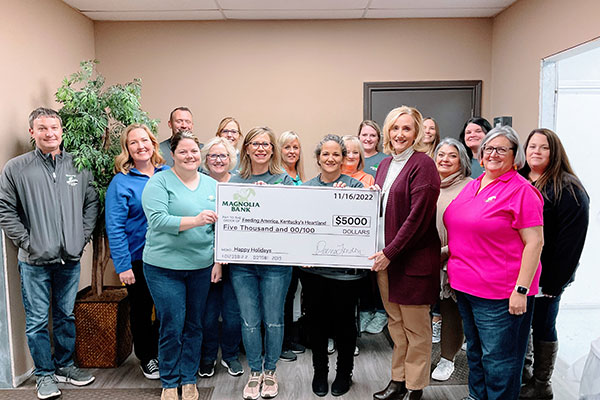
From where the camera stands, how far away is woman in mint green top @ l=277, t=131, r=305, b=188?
2.91 meters

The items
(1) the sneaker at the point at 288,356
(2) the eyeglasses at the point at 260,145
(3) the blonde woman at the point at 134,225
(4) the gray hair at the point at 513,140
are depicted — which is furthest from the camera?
(1) the sneaker at the point at 288,356

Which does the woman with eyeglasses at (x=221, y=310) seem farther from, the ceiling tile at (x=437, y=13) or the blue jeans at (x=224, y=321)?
the ceiling tile at (x=437, y=13)

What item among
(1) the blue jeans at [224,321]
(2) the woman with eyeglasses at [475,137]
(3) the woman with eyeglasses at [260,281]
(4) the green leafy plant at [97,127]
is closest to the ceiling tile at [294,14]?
(4) the green leafy plant at [97,127]

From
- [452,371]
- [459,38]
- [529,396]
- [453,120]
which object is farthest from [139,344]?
[459,38]

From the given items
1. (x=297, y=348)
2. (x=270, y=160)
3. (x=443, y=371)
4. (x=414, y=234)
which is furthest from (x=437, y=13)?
(x=297, y=348)

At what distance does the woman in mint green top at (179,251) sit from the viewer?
224 cm

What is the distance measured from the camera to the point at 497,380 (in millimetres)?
2078

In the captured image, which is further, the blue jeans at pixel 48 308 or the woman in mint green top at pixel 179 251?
the blue jeans at pixel 48 308

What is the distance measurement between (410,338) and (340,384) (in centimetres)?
55

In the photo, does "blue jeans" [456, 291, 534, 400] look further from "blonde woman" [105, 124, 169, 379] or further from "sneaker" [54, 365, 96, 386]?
"sneaker" [54, 365, 96, 386]

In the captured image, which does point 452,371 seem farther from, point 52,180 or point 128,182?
point 52,180

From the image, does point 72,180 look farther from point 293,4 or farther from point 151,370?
point 293,4

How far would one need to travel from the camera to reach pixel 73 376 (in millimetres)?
2746

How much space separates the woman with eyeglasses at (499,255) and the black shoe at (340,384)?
79 cm
